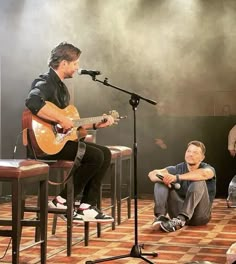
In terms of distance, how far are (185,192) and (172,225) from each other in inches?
18.4

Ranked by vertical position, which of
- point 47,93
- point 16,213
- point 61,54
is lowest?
point 16,213

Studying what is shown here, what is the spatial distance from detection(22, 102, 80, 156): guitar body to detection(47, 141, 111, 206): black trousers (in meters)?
0.06

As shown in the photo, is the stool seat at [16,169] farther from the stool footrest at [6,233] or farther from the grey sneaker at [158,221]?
the grey sneaker at [158,221]

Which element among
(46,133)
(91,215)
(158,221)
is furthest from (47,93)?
(158,221)

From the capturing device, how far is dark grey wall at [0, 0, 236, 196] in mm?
7547

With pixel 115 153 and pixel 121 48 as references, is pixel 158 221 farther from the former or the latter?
pixel 121 48

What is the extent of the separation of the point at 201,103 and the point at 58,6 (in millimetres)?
2997

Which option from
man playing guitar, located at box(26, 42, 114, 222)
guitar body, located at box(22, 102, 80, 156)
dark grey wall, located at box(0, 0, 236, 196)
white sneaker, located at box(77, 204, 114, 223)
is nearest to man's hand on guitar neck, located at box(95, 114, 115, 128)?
man playing guitar, located at box(26, 42, 114, 222)

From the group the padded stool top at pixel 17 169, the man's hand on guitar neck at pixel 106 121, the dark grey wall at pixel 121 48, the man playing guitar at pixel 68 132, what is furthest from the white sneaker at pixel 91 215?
the dark grey wall at pixel 121 48

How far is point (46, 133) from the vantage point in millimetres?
4258

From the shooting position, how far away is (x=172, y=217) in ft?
18.1

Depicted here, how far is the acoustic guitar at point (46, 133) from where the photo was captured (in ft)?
13.9

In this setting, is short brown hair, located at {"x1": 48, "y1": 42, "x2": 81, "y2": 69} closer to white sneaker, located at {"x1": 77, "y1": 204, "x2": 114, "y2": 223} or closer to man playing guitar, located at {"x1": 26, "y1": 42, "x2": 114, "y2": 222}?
man playing guitar, located at {"x1": 26, "y1": 42, "x2": 114, "y2": 222}

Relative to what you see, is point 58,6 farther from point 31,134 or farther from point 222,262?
point 222,262
